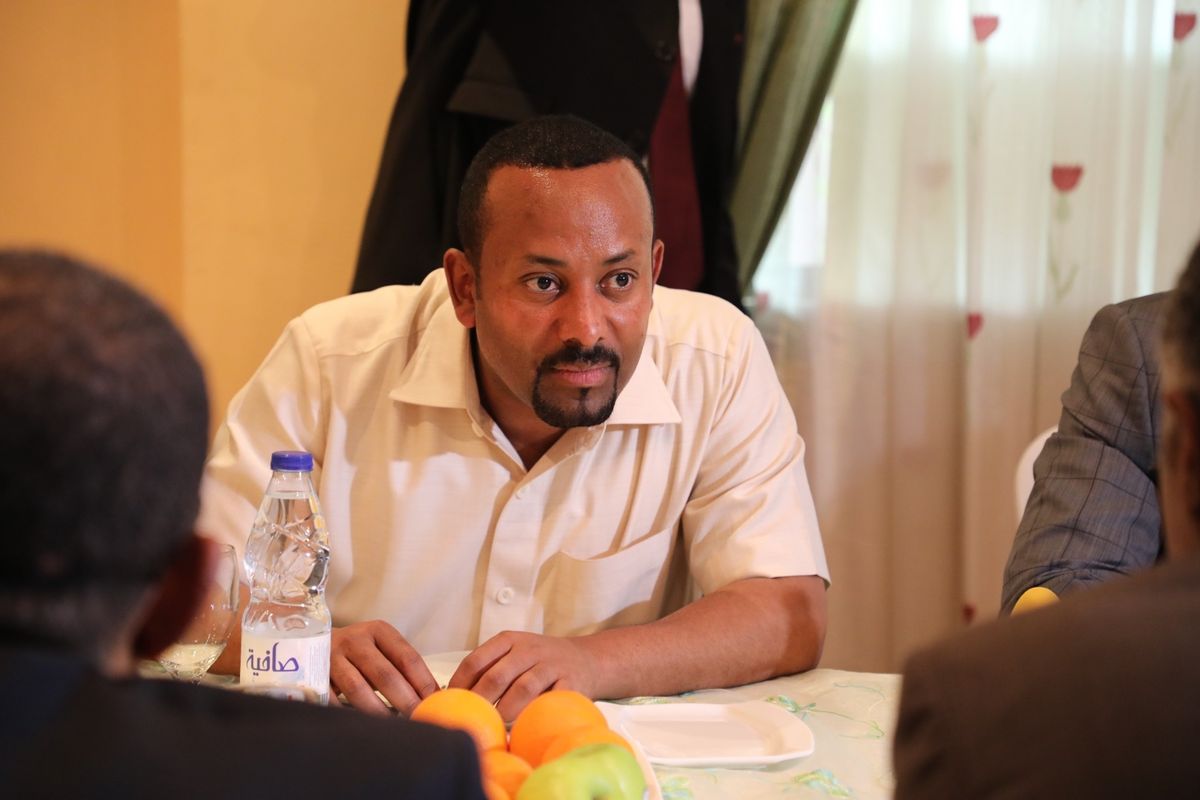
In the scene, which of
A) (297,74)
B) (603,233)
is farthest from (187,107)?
(603,233)

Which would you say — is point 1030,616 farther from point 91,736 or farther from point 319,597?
point 319,597

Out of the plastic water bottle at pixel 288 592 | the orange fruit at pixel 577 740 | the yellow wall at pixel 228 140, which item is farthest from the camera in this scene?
the yellow wall at pixel 228 140

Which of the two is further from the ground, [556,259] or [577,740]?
[556,259]

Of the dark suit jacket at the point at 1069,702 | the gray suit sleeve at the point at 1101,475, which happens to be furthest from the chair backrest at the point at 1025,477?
the dark suit jacket at the point at 1069,702

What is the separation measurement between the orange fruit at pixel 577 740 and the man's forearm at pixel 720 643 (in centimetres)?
27

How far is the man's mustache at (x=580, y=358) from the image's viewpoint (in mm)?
1649

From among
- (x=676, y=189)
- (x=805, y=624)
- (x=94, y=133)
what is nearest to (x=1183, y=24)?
(x=676, y=189)

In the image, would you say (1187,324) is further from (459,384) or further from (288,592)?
(459,384)

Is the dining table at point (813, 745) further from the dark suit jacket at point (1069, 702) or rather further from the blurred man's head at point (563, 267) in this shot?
the blurred man's head at point (563, 267)

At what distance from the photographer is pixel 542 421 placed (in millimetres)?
1741

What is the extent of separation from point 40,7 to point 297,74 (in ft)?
2.32

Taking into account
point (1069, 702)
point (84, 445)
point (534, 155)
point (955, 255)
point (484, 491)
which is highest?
point (534, 155)

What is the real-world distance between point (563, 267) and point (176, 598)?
1024 mm

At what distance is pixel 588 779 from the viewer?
0.99 metres
